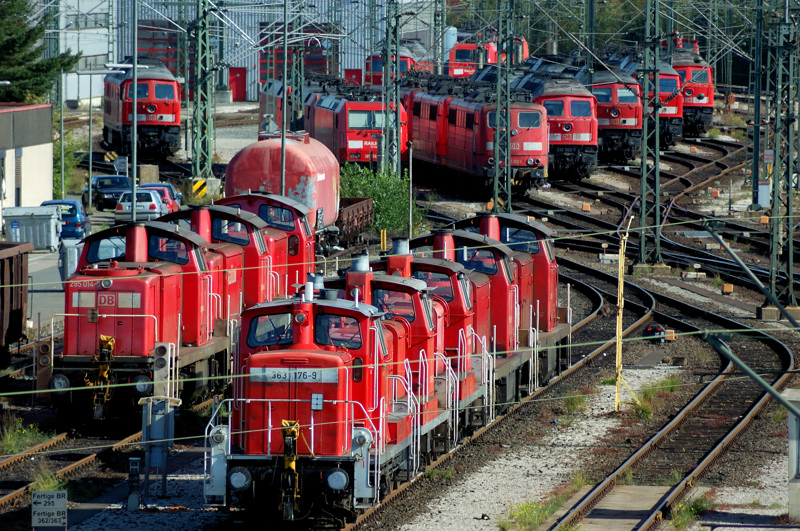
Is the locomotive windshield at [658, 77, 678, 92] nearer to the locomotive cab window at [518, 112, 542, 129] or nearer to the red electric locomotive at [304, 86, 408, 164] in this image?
the red electric locomotive at [304, 86, 408, 164]

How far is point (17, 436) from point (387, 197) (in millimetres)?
23378

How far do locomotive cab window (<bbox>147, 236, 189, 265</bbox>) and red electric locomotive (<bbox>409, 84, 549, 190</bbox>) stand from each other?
25550 mm

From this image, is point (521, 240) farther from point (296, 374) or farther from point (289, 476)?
point (289, 476)

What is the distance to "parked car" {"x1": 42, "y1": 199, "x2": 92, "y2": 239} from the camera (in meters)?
41.5

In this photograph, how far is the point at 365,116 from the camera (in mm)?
48438

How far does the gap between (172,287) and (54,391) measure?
2423mm

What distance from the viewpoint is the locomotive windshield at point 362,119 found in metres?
48.2

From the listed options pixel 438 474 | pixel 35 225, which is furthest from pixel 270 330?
pixel 35 225

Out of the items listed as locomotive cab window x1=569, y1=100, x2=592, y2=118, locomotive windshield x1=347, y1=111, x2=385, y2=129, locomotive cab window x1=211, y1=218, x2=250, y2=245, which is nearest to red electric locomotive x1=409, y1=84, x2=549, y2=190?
locomotive cab window x1=569, y1=100, x2=592, y2=118

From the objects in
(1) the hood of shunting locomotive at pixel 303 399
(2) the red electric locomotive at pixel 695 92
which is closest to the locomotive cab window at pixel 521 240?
(1) the hood of shunting locomotive at pixel 303 399

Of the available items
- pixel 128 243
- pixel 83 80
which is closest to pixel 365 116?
pixel 128 243

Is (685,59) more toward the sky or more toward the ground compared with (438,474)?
more toward the sky

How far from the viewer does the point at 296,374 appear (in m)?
14.2

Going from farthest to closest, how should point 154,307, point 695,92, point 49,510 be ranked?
point 695,92 < point 154,307 < point 49,510
